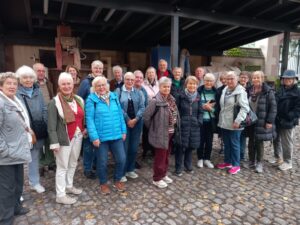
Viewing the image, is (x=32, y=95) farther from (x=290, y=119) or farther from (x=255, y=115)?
(x=290, y=119)

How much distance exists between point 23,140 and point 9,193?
54cm

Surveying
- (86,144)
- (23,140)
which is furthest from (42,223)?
(86,144)

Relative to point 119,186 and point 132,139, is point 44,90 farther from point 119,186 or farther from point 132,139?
point 119,186

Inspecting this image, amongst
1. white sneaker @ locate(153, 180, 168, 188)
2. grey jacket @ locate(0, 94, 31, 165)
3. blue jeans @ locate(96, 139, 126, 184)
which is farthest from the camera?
white sneaker @ locate(153, 180, 168, 188)

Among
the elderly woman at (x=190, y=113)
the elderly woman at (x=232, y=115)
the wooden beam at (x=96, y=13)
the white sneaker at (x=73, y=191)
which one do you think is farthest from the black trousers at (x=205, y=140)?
the wooden beam at (x=96, y=13)

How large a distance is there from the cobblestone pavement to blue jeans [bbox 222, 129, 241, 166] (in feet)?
0.89

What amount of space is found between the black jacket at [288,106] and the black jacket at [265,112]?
293 millimetres

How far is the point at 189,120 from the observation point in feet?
12.1

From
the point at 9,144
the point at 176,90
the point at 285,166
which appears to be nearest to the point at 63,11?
the point at 176,90

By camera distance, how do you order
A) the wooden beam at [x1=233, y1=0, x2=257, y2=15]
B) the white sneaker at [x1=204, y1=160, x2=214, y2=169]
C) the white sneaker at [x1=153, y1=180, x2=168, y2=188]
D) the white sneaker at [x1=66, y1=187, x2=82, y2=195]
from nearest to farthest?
1. the white sneaker at [x1=66, y1=187, x2=82, y2=195]
2. the white sneaker at [x1=153, y1=180, x2=168, y2=188]
3. the white sneaker at [x1=204, y1=160, x2=214, y2=169]
4. the wooden beam at [x1=233, y1=0, x2=257, y2=15]

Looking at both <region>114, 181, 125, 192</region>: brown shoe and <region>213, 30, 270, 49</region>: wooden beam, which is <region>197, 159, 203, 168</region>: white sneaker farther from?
<region>213, 30, 270, 49</region>: wooden beam

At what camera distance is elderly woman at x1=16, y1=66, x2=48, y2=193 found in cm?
290

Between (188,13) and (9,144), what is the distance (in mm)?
4119

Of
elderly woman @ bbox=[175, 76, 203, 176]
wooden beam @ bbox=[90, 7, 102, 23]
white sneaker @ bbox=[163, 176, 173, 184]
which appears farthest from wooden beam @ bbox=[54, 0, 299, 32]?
white sneaker @ bbox=[163, 176, 173, 184]
